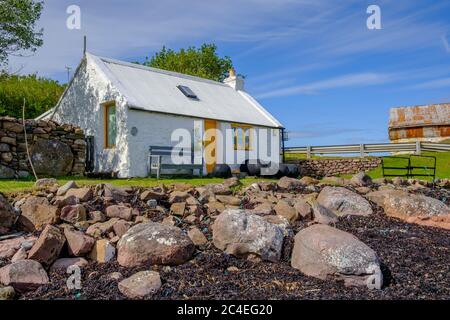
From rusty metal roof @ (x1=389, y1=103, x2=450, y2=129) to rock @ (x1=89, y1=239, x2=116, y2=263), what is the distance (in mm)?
32997

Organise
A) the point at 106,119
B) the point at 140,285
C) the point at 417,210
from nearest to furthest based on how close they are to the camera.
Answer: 1. the point at 140,285
2. the point at 417,210
3. the point at 106,119

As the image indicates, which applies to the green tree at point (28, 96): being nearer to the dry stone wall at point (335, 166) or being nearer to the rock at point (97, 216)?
the dry stone wall at point (335, 166)

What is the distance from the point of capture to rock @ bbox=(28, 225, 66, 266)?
537cm

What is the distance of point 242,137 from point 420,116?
21.1m

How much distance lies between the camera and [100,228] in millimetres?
6227

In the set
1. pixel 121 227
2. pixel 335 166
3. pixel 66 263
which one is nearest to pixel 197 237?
pixel 121 227

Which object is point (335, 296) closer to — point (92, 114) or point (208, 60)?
point (92, 114)

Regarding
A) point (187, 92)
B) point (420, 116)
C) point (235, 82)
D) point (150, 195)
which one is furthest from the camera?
point (420, 116)

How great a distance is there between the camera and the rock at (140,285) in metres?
4.46

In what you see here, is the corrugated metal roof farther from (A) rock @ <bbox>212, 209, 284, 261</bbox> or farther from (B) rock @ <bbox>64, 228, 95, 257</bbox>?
(A) rock @ <bbox>212, 209, 284, 261</bbox>

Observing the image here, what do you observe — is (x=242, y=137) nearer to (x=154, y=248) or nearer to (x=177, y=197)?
(x=177, y=197)

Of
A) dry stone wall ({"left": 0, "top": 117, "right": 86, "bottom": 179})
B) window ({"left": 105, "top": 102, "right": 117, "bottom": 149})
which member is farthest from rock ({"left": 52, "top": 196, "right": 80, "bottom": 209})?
window ({"left": 105, "top": 102, "right": 117, "bottom": 149})
